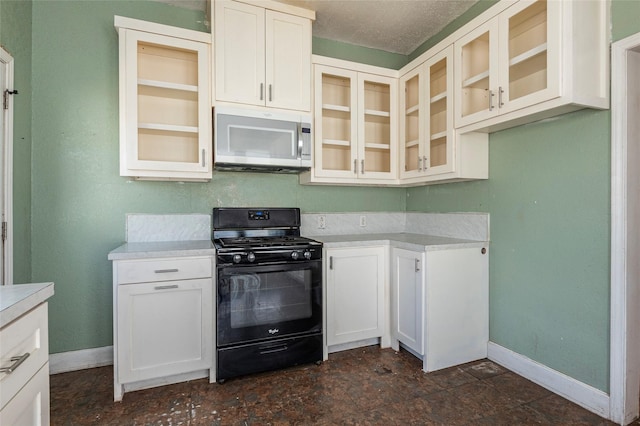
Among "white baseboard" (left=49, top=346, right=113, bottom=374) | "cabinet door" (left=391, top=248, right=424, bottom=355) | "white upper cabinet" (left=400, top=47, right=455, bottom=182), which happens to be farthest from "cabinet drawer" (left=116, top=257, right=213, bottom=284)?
"white upper cabinet" (left=400, top=47, right=455, bottom=182)

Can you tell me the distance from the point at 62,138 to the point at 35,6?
0.93 metres

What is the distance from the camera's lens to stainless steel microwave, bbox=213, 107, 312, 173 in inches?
94.3

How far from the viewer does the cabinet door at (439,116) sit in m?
2.48

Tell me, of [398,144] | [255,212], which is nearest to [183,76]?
[255,212]

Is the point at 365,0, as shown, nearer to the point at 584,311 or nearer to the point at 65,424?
the point at 584,311

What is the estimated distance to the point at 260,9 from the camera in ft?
8.12

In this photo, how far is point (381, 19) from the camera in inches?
111

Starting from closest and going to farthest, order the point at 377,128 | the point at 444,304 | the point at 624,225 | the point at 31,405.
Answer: the point at 31,405, the point at 624,225, the point at 444,304, the point at 377,128

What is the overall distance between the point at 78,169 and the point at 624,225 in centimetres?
349

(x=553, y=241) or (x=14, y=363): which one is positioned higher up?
(x=553, y=241)

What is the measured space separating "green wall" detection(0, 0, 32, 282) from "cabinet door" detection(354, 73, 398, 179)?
95.1 inches

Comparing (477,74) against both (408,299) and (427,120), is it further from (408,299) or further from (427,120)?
(408,299)

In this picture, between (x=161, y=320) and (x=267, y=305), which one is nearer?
(x=161, y=320)

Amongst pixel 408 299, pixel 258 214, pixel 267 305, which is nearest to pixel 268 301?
pixel 267 305
